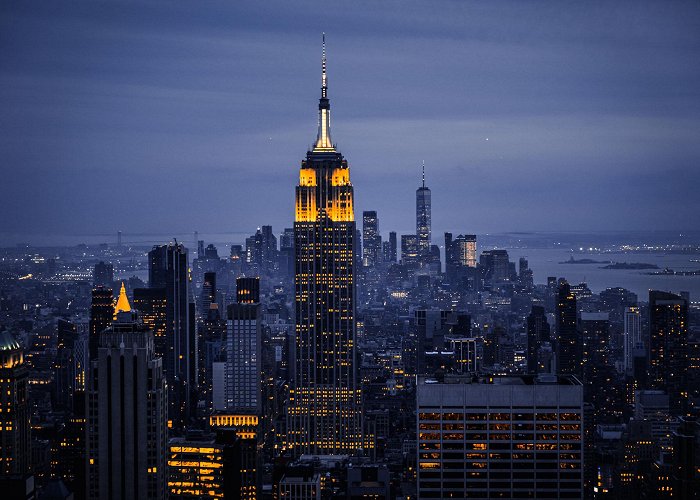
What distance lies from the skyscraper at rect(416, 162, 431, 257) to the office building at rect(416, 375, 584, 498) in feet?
50.7

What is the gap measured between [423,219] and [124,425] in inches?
795

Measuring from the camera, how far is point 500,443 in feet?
52.9

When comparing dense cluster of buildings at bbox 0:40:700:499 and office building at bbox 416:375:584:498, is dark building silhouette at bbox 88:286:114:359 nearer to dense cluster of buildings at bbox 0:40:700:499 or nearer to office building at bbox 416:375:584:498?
dense cluster of buildings at bbox 0:40:700:499

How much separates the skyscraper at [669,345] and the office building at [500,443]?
951 centimetres

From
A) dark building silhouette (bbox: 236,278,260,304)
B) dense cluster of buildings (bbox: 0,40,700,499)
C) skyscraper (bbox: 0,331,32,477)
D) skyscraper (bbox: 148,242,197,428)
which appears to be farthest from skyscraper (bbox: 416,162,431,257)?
skyscraper (bbox: 0,331,32,477)

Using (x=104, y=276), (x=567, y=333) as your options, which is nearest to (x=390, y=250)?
(x=567, y=333)

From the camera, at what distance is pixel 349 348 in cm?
3906

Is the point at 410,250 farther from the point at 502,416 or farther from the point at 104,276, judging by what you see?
the point at 502,416

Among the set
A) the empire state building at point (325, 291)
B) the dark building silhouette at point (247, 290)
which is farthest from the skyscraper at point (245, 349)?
the empire state building at point (325, 291)

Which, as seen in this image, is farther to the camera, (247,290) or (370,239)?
(370,239)

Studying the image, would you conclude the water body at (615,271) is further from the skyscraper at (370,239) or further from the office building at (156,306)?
the office building at (156,306)

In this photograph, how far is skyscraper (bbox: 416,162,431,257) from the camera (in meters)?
31.9

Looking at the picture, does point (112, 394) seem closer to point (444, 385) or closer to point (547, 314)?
point (444, 385)

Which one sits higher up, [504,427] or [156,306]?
[156,306]
